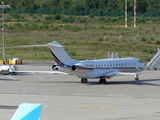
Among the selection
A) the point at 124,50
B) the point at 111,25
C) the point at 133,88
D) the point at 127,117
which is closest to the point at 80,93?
the point at 133,88

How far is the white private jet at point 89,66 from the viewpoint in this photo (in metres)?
45.7

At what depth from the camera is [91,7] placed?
7028 inches

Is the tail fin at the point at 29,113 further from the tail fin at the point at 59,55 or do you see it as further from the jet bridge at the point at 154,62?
the jet bridge at the point at 154,62

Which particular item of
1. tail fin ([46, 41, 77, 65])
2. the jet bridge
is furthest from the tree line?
tail fin ([46, 41, 77, 65])

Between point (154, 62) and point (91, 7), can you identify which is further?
point (91, 7)

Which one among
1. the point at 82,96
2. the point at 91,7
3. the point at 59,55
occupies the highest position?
the point at 91,7

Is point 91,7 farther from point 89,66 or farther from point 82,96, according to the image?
point 82,96

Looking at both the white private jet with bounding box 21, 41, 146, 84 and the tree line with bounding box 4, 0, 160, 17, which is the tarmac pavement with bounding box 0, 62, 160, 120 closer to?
the white private jet with bounding box 21, 41, 146, 84

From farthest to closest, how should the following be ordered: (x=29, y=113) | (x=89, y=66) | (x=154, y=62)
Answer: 1. (x=154, y=62)
2. (x=89, y=66)
3. (x=29, y=113)

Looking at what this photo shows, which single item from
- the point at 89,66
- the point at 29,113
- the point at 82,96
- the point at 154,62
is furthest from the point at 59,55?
the point at 29,113

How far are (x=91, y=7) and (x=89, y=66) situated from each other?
437ft

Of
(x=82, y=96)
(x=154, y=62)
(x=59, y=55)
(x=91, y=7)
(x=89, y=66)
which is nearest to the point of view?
(x=82, y=96)

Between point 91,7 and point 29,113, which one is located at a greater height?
point 91,7

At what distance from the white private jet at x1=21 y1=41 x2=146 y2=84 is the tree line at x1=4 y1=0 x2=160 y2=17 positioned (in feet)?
361
